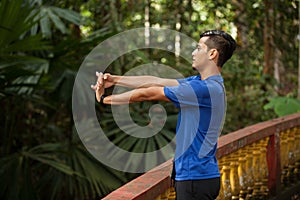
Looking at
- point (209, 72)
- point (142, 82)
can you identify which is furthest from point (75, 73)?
point (209, 72)

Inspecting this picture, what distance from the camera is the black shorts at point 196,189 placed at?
2076mm

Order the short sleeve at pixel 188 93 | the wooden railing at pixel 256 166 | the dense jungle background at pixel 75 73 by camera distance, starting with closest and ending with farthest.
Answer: the short sleeve at pixel 188 93
the wooden railing at pixel 256 166
the dense jungle background at pixel 75 73

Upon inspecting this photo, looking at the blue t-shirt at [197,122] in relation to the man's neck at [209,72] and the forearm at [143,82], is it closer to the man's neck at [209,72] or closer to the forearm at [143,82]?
the man's neck at [209,72]

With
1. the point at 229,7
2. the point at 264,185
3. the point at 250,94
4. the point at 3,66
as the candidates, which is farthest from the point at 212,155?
the point at 229,7

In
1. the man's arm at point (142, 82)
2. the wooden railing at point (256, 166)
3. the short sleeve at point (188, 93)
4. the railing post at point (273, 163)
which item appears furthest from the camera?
the railing post at point (273, 163)

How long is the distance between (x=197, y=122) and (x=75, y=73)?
3.64m

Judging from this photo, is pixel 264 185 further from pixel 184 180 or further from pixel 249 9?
pixel 249 9

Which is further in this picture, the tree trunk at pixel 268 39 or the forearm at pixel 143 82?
the tree trunk at pixel 268 39

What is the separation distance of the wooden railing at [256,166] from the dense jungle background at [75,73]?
1.21 metres

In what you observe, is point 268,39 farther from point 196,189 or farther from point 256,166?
point 196,189

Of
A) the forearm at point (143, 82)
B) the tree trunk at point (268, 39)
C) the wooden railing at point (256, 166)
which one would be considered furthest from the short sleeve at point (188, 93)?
the tree trunk at point (268, 39)

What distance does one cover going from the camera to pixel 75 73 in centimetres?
→ 552

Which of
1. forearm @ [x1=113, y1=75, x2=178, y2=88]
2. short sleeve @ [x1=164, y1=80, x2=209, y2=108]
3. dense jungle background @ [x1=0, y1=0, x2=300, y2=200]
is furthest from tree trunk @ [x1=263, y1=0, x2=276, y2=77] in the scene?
short sleeve @ [x1=164, y1=80, x2=209, y2=108]

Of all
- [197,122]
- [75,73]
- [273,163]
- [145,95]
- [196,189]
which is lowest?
[273,163]
